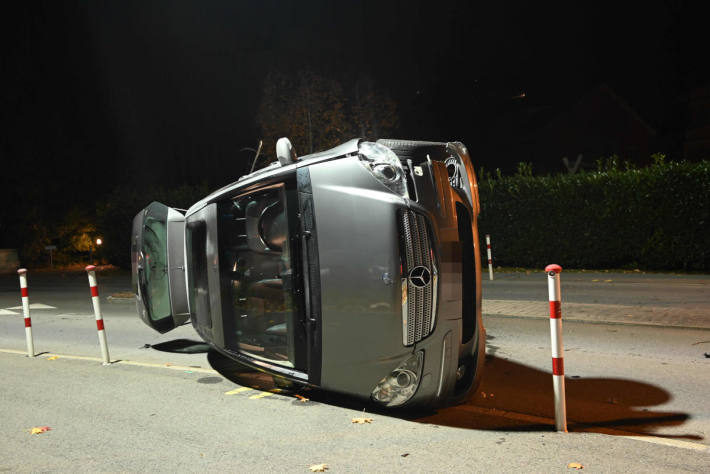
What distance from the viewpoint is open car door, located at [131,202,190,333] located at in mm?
7305

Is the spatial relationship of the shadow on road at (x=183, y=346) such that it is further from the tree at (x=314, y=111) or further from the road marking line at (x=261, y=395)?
the tree at (x=314, y=111)

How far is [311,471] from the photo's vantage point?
380 centimetres

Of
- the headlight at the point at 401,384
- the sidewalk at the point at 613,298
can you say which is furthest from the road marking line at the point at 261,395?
the sidewalk at the point at 613,298

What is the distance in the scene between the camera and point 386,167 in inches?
173

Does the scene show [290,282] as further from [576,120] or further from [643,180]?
[576,120]

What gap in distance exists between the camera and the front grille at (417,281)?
4.29m

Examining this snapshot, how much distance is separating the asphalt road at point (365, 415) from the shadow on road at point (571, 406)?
0.02m

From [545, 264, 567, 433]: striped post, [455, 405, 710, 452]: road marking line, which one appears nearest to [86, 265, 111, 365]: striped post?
[455, 405, 710, 452]: road marking line

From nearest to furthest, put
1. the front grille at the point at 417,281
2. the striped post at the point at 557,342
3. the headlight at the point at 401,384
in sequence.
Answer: the striped post at the point at 557,342, the front grille at the point at 417,281, the headlight at the point at 401,384

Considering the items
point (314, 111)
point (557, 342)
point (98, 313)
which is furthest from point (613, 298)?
point (314, 111)

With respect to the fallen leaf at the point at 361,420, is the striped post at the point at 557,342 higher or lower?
higher

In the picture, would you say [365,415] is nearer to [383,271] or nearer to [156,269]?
[383,271]

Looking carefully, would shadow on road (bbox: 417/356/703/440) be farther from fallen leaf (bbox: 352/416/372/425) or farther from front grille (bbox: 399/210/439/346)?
front grille (bbox: 399/210/439/346)

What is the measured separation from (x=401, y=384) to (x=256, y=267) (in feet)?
10.9
